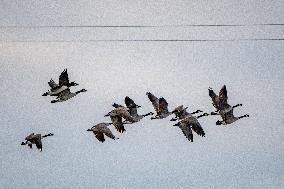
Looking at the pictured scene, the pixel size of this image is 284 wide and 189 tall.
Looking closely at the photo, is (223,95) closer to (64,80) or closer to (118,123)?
(118,123)

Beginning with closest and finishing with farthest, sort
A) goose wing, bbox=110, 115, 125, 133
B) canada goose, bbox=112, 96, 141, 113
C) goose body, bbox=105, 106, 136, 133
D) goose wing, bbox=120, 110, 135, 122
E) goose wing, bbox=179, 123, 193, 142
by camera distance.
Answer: goose wing, bbox=110, 115, 125, 133 < goose body, bbox=105, 106, 136, 133 < goose wing, bbox=179, 123, 193, 142 < goose wing, bbox=120, 110, 135, 122 < canada goose, bbox=112, 96, 141, 113

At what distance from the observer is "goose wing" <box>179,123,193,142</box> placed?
5339 cm

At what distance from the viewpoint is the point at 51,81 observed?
5406cm

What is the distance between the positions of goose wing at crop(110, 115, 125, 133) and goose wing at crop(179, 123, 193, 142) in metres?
3.52

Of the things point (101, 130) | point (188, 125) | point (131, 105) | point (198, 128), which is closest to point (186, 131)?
point (188, 125)

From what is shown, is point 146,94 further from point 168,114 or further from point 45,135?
point 45,135

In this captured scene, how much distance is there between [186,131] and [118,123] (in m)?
4.11

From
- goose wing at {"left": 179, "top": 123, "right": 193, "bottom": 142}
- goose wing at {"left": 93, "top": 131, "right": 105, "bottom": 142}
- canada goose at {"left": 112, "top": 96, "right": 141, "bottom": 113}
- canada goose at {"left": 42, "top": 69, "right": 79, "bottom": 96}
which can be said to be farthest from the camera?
canada goose at {"left": 112, "top": 96, "right": 141, "bottom": 113}

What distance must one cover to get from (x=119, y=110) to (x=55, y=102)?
405cm

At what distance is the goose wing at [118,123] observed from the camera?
5300 centimetres

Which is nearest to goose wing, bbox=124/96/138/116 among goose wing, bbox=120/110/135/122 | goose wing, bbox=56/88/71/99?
goose wing, bbox=120/110/135/122

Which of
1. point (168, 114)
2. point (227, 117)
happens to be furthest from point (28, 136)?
point (227, 117)

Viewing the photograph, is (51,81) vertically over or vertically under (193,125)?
over

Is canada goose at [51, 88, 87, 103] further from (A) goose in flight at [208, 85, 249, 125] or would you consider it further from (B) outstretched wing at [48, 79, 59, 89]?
(A) goose in flight at [208, 85, 249, 125]
